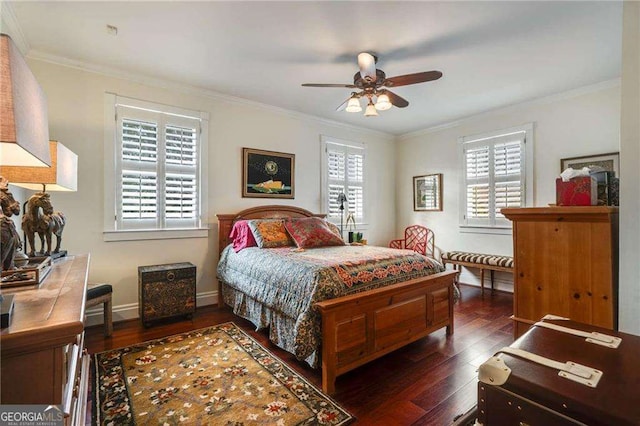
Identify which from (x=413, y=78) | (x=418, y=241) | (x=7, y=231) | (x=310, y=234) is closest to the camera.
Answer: (x=7, y=231)

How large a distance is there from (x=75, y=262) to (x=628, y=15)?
10.8 feet

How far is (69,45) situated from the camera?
2691 millimetres

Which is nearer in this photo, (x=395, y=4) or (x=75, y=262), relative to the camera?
(x=75, y=262)

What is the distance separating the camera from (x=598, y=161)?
356 cm

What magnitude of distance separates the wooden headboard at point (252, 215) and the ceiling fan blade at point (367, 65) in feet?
7.21

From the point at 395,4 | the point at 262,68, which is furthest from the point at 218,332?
the point at 395,4

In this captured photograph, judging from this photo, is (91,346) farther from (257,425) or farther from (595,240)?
(595,240)

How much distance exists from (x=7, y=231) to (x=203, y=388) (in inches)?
57.3

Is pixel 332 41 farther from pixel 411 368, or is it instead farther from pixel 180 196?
pixel 411 368

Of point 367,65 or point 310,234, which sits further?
point 310,234

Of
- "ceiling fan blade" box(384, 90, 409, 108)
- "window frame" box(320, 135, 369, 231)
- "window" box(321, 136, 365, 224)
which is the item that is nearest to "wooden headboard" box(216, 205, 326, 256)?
"window frame" box(320, 135, 369, 231)

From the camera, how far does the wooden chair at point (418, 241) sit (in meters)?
5.36

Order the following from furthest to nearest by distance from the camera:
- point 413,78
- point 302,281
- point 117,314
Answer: point 117,314
point 413,78
point 302,281

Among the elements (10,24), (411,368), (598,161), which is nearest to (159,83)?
(10,24)
